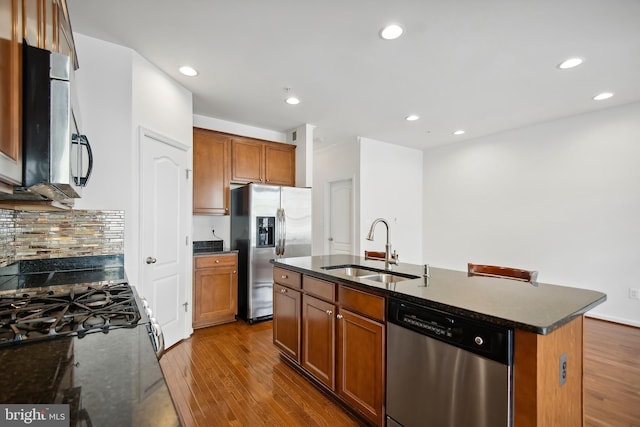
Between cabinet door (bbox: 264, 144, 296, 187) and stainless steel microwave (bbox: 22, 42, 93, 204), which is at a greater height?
cabinet door (bbox: 264, 144, 296, 187)

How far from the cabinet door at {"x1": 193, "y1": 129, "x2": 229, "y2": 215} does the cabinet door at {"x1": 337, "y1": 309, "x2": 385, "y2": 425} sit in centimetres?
254

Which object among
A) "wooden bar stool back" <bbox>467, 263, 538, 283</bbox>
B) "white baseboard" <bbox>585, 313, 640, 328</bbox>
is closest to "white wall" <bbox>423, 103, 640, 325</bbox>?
"white baseboard" <bbox>585, 313, 640, 328</bbox>

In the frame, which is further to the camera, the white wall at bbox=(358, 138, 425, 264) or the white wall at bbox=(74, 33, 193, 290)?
the white wall at bbox=(358, 138, 425, 264)

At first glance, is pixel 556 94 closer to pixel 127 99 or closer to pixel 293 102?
pixel 293 102

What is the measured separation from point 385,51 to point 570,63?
5.61 feet

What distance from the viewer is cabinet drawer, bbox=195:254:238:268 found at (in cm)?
356

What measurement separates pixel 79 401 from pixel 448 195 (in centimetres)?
586

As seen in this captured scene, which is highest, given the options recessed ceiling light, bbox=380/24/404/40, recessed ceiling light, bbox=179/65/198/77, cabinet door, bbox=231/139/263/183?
recessed ceiling light, bbox=179/65/198/77

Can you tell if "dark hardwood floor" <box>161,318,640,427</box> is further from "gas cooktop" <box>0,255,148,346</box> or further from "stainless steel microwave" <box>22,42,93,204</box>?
"stainless steel microwave" <box>22,42,93,204</box>

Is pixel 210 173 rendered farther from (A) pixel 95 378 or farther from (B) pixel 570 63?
(B) pixel 570 63

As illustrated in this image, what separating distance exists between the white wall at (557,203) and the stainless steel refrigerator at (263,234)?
3032mm

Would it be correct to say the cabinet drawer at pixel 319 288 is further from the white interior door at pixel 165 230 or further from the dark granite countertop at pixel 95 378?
the white interior door at pixel 165 230

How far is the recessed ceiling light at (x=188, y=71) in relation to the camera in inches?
112

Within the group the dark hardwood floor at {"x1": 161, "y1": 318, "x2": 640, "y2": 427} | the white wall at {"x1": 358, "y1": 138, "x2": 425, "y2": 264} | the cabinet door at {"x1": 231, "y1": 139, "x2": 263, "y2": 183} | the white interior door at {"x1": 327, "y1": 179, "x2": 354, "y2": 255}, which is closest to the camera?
the dark hardwood floor at {"x1": 161, "y1": 318, "x2": 640, "y2": 427}
